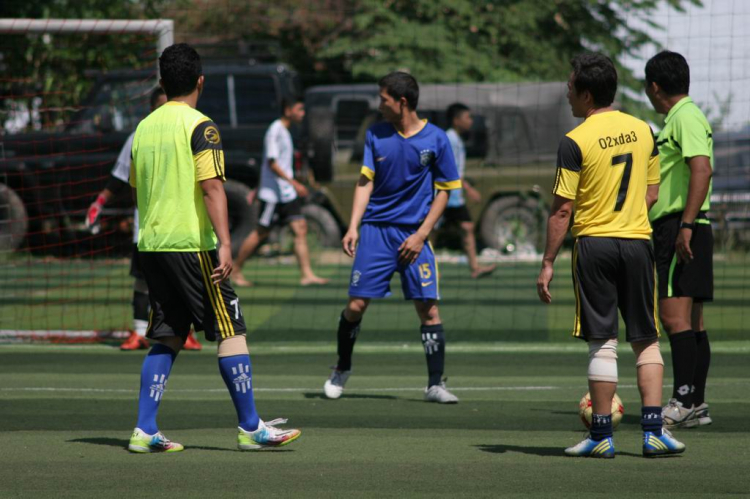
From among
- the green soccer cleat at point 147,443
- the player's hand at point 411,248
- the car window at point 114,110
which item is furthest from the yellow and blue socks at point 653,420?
the car window at point 114,110

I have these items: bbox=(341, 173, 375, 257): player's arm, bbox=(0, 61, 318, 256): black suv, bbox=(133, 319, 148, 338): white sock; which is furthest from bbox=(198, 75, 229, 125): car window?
bbox=(341, 173, 375, 257): player's arm

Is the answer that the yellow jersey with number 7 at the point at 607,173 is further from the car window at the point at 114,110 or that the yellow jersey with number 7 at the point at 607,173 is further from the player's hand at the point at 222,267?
the car window at the point at 114,110

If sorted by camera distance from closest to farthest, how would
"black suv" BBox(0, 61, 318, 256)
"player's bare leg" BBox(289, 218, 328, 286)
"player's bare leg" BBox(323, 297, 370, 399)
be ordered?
"player's bare leg" BBox(323, 297, 370, 399) < "player's bare leg" BBox(289, 218, 328, 286) < "black suv" BBox(0, 61, 318, 256)

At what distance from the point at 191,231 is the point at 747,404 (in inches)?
145

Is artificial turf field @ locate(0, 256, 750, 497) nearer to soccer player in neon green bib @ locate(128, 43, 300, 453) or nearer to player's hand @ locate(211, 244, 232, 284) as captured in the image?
soccer player in neon green bib @ locate(128, 43, 300, 453)

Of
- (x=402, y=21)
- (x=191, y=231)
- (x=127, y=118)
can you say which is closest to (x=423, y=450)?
(x=191, y=231)

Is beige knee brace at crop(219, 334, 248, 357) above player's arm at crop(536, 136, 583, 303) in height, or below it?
below

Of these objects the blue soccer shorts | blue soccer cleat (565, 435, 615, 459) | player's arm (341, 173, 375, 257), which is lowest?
blue soccer cleat (565, 435, 615, 459)

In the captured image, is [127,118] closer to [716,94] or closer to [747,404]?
[716,94]

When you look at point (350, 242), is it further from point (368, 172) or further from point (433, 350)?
point (433, 350)

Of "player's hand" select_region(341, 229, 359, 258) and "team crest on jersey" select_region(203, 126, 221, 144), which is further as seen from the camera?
"player's hand" select_region(341, 229, 359, 258)

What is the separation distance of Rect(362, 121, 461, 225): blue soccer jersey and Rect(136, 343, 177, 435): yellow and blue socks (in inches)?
82.2

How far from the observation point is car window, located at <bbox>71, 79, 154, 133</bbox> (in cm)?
1470

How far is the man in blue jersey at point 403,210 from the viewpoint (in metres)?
7.17
